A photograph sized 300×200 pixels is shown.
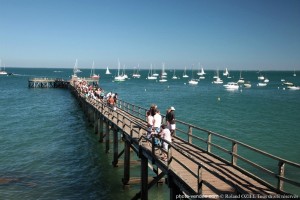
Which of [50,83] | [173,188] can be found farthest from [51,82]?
[173,188]

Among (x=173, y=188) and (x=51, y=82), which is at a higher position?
(x=51, y=82)

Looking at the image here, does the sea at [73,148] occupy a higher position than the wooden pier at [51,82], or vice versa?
the wooden pier at [51,82]

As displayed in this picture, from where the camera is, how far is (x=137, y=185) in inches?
675

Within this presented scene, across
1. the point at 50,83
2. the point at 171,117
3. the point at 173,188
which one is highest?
the point at 171,117

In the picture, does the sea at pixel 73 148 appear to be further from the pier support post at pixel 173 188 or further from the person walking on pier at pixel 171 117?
the pier support post at pixel 173 188

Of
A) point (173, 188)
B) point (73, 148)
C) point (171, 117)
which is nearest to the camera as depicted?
point (173, 188)

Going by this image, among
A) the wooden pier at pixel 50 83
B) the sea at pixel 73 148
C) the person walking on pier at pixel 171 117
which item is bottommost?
the sea at pixel 73 148

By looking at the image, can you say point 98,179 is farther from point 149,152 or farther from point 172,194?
point 172,194

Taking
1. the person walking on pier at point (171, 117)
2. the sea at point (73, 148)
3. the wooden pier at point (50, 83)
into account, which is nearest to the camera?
the person walking on pier at point (171, 117)

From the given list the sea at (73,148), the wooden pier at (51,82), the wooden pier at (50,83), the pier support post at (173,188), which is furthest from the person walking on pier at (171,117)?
the wooden pier at (50,83)

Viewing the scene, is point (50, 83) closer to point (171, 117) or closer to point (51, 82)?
point (51, 82)

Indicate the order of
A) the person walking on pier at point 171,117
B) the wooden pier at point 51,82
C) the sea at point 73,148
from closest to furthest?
the person walking on pier at point 171,117
the sea at point 73,148
the wooden pier at point 51,82

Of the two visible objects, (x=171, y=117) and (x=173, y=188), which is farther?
(x=171, y=117)

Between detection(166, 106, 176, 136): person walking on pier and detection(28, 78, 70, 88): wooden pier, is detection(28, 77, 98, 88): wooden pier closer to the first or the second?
detection(28, 78, 70, 88): wooden pier
